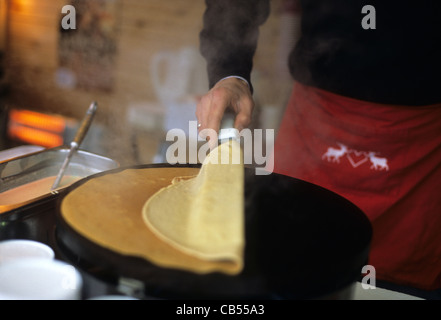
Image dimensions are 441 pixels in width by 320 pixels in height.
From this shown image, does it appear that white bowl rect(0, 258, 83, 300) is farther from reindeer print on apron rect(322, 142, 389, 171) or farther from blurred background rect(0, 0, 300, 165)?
blurred background rect(0, 0, 300, 165)

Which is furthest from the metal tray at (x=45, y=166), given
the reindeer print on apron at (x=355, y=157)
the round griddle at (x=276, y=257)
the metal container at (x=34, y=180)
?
the reindeer print on apron at (x=355, y=157)

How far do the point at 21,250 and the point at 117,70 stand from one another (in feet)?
16.0

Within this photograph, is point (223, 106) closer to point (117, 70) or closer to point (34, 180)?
point (34, 180)

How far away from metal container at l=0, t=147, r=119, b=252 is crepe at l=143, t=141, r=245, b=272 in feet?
0.96

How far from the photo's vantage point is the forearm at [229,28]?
6.02 ft

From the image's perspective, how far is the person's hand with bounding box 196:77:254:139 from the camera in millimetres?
1371

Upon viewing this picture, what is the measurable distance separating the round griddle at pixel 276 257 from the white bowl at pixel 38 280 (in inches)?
2.2

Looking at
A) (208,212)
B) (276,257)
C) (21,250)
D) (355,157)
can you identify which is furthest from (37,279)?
(355,157)

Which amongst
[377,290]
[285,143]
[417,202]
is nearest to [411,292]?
[417,202]

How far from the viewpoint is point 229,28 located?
187cm

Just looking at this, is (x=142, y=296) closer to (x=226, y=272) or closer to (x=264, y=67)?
(x=226, y=272)

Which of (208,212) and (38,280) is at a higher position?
(208,212)

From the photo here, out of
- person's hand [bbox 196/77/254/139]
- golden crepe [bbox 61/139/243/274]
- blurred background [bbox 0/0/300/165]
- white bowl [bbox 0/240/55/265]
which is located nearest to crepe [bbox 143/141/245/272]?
golden crepe [bbox 61/139/243/274]

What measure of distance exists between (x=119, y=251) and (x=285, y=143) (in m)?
1.28
